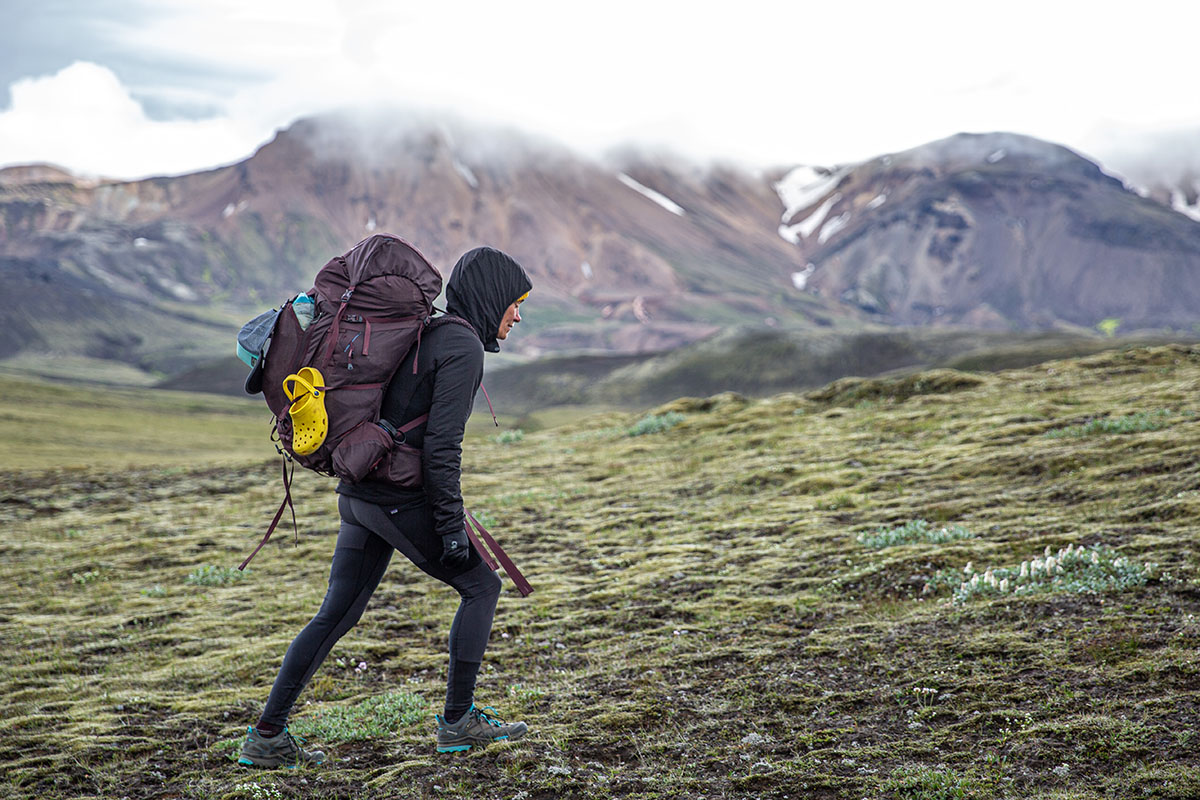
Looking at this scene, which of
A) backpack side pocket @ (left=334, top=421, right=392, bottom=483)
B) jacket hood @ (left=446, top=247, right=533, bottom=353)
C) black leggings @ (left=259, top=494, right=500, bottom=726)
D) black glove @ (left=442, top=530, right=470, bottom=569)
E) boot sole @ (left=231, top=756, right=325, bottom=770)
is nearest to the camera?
backpack side pocket @ (left=334, top=421, right=392, bottom=483)

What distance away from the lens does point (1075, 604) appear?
880 cm

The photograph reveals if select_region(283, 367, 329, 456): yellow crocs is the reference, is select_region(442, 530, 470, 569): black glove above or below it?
below

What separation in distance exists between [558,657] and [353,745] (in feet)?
9.00

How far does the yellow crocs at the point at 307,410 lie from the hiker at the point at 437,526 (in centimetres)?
44

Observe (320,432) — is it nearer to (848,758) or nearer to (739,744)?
(739,744)

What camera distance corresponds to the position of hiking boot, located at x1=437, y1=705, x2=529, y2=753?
692 cm

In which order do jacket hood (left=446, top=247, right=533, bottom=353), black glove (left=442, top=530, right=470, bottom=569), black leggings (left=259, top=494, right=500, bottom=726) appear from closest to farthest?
1. black glove (left=442, top=530, right=470, bottom=569)
2. black leggings (left=259, top=494, right=500, bottom=726)
3. jacket hood (left=446, top=247, right=533, bottom=353)

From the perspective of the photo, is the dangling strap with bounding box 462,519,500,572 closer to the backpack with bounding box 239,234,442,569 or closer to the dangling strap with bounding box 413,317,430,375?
the backpack with bounding box 239,234,442,569

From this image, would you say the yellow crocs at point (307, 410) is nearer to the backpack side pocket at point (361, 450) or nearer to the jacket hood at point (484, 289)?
the backpack side pocket at point (361, 450)

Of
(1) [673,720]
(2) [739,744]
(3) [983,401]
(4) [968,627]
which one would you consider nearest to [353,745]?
(1) [673,720]

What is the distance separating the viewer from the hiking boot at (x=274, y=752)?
22.5 ft

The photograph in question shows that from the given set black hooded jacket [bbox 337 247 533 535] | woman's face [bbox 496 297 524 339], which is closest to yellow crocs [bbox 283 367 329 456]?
black hooded jacket [bbox 337 247 533 535]

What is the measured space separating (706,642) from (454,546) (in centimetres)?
411

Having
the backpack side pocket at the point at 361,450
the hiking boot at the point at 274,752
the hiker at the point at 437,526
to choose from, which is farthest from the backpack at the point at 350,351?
the hiking boot at the point at 274,752
